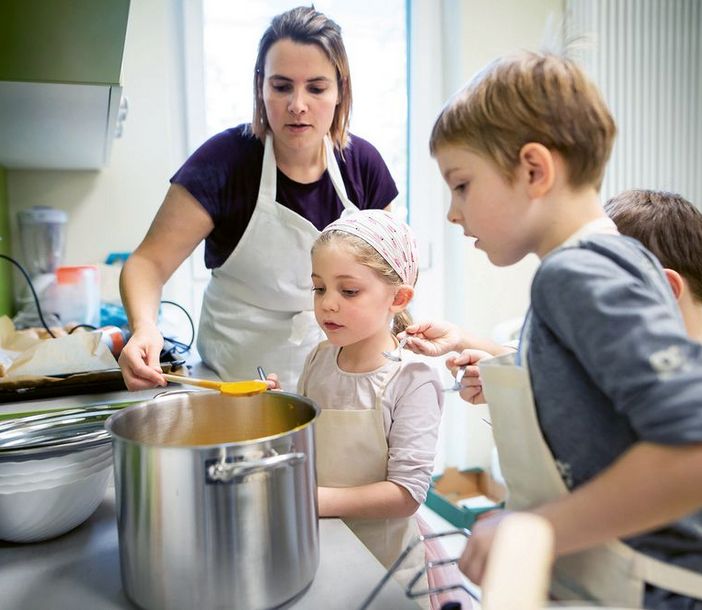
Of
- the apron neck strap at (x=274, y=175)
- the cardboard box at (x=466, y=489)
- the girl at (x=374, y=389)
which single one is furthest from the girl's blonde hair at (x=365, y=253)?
the cardboard box at (x=466, y=489)

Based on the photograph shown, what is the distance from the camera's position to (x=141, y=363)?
3.11 feet

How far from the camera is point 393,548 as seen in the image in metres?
0.92

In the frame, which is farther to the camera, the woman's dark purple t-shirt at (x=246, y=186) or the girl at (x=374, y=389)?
the woman's dark purple t-shirt at (x=246, y=186)

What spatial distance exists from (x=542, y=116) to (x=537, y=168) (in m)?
0.05

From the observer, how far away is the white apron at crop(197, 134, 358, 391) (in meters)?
1.26

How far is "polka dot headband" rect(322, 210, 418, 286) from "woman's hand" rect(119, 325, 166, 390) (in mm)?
346

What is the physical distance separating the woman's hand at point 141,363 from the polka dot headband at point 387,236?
35cm

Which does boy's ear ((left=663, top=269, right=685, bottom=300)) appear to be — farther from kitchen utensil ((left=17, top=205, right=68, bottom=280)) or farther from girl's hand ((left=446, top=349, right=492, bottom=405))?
kitchen utensil ((left=17, top=205, right=68, bottom=280))

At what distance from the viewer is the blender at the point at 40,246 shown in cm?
188

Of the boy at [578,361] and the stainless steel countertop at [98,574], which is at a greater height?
the boy at [578,361]

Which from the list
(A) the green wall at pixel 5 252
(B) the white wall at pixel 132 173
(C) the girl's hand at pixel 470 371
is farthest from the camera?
(B) the white wall at pixel 132 173

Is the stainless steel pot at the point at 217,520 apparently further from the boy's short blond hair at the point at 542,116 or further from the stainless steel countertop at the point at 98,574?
the boy's short blond hair at the point at 542,116

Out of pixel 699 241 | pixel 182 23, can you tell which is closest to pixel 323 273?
pixel 699 241

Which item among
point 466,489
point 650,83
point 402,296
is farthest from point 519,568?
point 650,83
